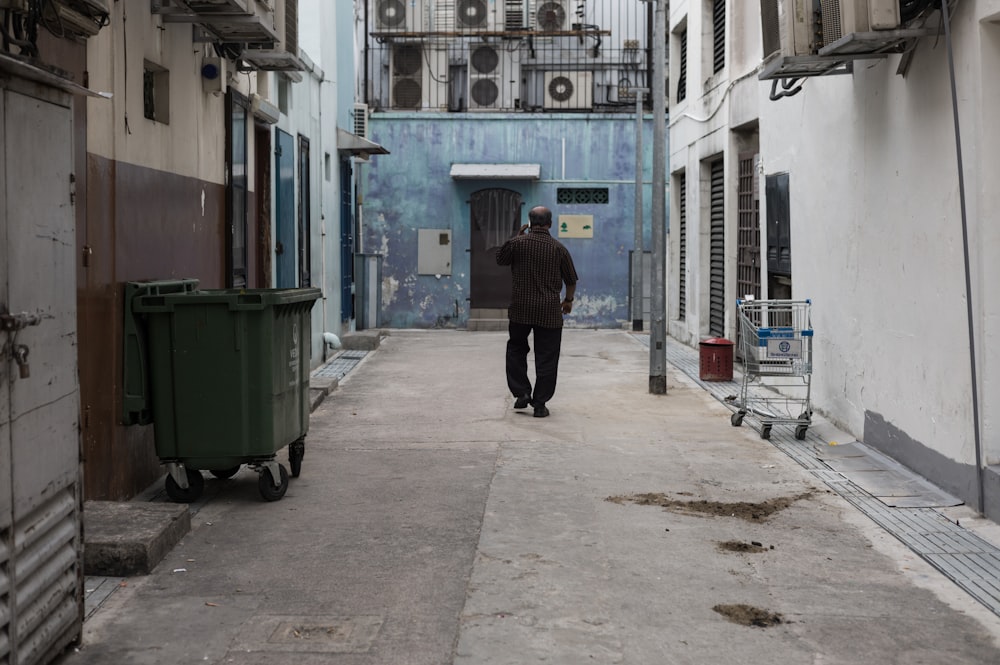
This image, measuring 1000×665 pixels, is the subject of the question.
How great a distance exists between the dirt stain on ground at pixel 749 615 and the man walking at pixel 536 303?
225 inches

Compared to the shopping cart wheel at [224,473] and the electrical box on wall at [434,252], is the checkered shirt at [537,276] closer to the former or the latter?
the shopping cart wheel at [224,473]

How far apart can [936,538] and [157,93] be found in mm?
5684

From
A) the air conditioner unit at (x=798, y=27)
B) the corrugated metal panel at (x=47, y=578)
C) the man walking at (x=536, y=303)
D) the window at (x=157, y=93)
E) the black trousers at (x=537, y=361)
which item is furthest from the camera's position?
the man walking at (x=536, y=303)

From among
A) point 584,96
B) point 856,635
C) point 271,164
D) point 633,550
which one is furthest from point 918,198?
point 584,96

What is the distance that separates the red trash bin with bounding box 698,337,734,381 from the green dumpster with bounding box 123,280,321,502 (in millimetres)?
7404

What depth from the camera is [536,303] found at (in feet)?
36.1

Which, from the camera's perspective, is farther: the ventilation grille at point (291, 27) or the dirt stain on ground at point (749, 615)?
the ventilation grille at point (291, 27)

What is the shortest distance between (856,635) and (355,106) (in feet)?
60.4

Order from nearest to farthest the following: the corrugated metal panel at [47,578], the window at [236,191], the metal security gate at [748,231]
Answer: the corrugated metal panel at [47,578]
the window at [236,191]
the metal security gate at [748,231]

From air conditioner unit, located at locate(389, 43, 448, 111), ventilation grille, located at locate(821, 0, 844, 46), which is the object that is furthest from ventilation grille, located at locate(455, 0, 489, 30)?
ventilation grille, located at locate(821, 0, 844, 46)

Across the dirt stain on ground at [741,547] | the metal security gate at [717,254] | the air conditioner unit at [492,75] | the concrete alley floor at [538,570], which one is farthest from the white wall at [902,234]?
the air conditioner unit at [492,75]

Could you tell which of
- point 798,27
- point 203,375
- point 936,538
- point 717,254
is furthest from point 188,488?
point 717,254

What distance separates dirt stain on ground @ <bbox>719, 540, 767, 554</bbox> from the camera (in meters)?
6.23

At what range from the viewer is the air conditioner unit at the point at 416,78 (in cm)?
2580
